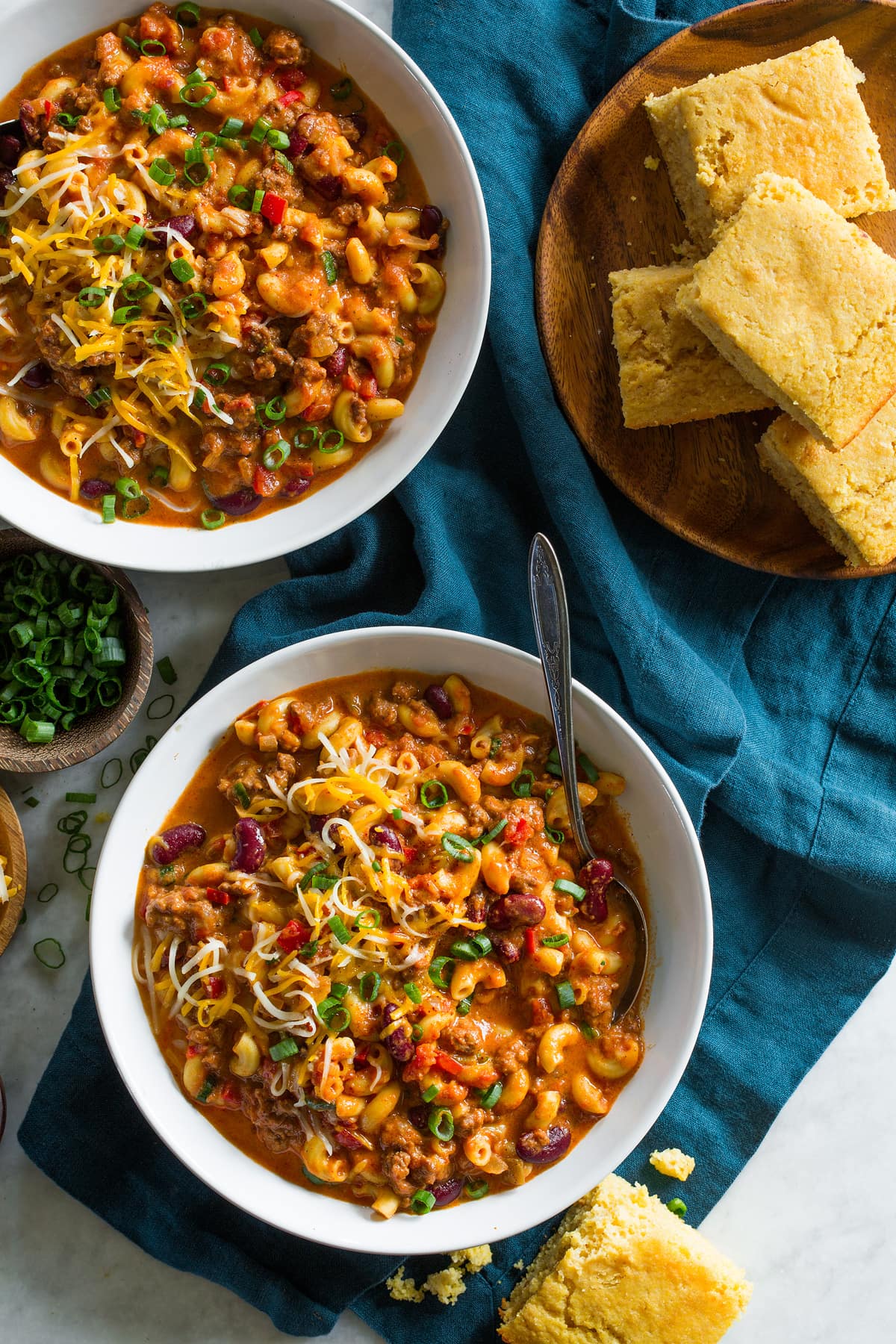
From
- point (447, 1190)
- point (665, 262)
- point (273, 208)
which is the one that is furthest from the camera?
point (665, 262)

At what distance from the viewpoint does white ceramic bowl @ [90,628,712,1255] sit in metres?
3.59

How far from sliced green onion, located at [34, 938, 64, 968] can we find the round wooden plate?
293 cm

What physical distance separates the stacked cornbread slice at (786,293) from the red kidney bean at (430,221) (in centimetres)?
74

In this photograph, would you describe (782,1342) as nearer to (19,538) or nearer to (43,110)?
(19,538)

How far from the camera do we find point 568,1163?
3.71m

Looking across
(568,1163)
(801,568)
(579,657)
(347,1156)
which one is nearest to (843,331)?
(801,568)

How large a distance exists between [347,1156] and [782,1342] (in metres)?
2.25

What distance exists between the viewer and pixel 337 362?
3.62 m

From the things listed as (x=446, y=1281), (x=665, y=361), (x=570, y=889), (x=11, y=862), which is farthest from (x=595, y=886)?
(x=11, y=862)

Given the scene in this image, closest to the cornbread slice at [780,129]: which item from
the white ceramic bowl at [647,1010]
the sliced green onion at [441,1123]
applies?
the white ceramic bowl at [647,1010]

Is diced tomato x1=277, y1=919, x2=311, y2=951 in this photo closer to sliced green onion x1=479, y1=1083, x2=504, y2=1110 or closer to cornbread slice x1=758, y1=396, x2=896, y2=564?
sliced green onion x1=479, y1=1083, x2=504, y2=1110

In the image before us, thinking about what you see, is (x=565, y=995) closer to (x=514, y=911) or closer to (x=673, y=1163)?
(x=514, y=911)

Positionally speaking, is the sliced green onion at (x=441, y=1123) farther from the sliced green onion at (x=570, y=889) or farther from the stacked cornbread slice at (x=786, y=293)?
the stacked cornbread slice at (x=786, y=293)

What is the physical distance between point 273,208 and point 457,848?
7.32 feet
